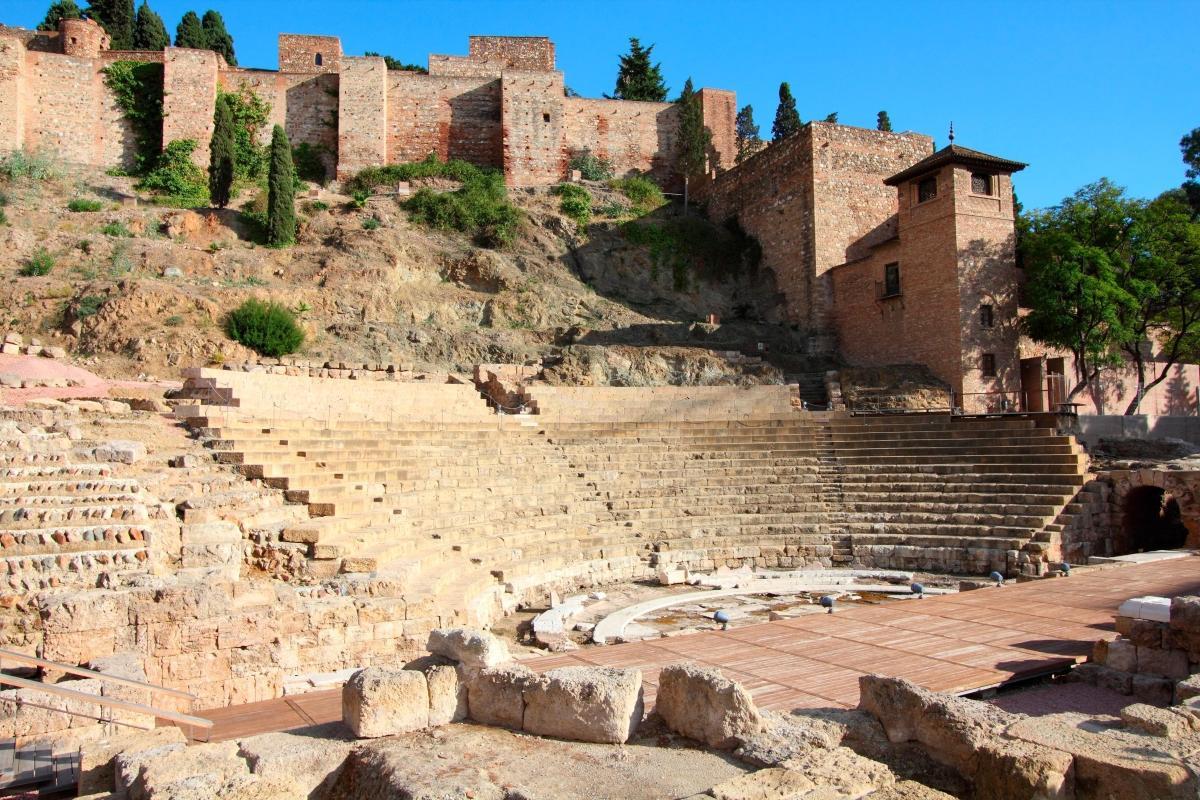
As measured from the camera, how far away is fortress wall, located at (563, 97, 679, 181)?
34.2m

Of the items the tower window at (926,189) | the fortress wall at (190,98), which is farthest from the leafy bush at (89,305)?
the tower window at (926,189)

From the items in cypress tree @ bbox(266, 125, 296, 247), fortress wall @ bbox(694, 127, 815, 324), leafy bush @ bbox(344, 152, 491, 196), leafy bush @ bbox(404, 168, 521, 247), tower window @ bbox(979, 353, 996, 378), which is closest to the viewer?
tower window @ bbox(979, 353, 996, 378)

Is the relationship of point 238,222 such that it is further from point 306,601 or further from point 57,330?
point 306,601

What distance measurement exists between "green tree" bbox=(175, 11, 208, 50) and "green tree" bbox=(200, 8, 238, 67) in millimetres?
1566

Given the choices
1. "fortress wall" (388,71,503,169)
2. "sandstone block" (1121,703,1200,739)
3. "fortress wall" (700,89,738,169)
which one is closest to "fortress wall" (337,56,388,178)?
"fortress wall" (388,71,503,169)

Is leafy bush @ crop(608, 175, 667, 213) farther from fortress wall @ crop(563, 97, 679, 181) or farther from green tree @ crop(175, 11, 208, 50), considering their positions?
green tree @ crop(175, 11, 208, 50)

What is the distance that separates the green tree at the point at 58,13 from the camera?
1421 inches

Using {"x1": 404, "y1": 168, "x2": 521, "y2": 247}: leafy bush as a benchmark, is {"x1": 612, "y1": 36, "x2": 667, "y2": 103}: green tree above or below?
above

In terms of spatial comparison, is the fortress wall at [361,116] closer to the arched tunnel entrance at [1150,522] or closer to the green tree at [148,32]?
the green tree at [148,32]

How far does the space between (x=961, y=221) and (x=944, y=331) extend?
2901 millimetres

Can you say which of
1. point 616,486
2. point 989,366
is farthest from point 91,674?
point 989,366

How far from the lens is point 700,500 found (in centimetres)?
1398

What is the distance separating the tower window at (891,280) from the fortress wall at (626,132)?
14.0 meters

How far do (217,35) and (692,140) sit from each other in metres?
27.1
